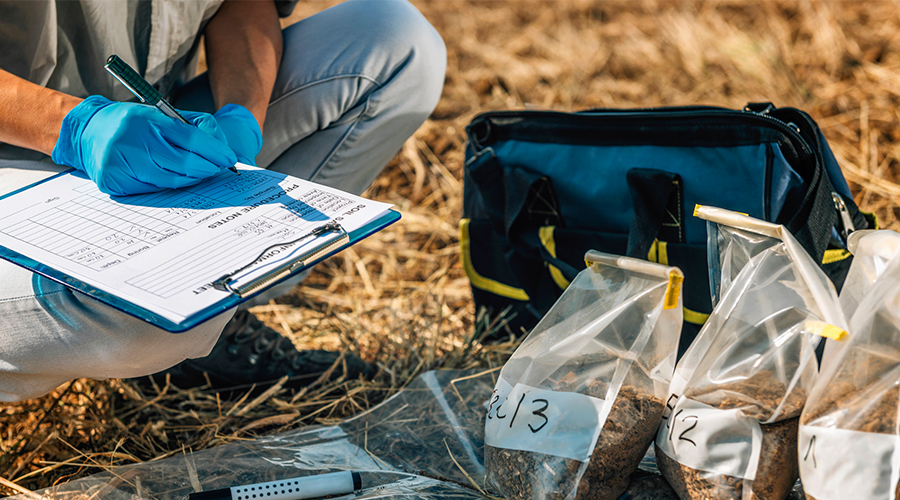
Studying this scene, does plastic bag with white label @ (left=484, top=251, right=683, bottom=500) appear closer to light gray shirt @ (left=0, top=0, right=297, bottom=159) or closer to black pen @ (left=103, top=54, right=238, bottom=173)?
black pen @ (left=103, top=54, right=238, bottom=173)

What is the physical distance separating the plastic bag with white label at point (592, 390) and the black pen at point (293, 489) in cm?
20

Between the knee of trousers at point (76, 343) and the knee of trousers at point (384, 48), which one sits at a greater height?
the knee of trousers at point (384, 48)

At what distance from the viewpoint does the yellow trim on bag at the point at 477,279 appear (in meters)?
1.39

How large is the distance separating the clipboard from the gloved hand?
0.33 m

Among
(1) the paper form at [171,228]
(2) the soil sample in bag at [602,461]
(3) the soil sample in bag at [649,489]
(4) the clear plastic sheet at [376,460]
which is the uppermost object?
(1) the paper form at [171,228]

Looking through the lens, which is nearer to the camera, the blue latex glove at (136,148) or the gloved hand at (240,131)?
the blue latex glove at (136,148)

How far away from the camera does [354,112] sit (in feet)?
4.12

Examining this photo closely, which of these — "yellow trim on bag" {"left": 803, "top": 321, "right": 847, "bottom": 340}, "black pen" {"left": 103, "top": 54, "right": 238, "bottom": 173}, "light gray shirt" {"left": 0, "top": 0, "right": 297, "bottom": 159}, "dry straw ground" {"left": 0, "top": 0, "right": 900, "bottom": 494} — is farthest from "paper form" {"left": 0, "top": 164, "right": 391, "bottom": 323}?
"yellow trim on bag" {"left": 803, "top": 321, "right": 847, "bottom": 340}

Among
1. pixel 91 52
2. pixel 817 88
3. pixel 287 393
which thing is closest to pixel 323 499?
pixel 287 393

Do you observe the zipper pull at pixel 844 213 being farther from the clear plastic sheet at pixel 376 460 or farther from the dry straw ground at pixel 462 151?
the dry straw ground at pixel 462 151

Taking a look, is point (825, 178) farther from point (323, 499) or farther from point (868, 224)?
point (323, 499)

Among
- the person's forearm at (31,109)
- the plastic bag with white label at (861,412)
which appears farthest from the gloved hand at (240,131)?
the plastic bag with white label at (861,412)

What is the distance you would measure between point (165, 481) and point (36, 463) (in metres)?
0.34

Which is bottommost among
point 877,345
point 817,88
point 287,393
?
point 287,393
